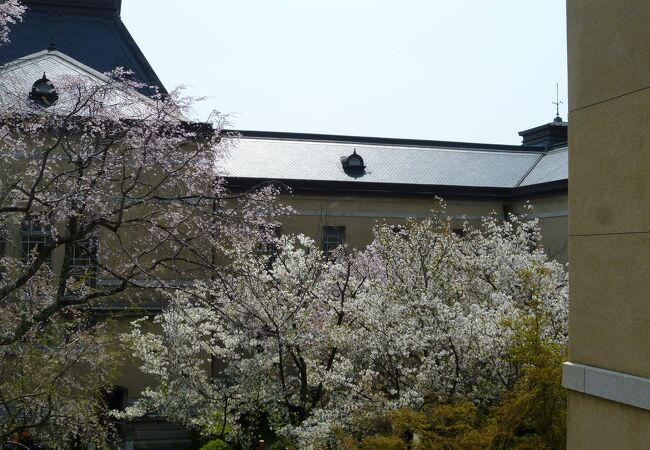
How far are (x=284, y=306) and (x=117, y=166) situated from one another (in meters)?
5.34

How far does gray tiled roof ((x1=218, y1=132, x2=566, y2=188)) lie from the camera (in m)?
25.4

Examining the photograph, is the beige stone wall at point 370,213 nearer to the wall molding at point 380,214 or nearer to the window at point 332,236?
the wall molding at point 380,214

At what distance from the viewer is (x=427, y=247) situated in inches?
550

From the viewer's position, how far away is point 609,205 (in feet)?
18.4

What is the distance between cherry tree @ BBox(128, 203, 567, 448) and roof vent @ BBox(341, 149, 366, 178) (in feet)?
30.8

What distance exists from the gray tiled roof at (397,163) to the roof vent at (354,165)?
0.21 metres

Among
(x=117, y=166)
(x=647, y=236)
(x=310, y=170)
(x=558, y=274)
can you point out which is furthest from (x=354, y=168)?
(x=647, y=236)

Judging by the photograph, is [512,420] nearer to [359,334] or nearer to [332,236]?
[359,334]

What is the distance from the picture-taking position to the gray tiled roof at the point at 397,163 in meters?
25.4

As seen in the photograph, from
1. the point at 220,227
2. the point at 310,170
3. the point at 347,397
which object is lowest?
the point at 347,397

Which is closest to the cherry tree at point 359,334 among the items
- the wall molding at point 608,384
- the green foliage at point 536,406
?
the green foliage at point 536,406

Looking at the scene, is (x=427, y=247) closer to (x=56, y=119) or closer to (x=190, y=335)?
(x=190, y=335)

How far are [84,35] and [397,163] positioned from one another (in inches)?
437

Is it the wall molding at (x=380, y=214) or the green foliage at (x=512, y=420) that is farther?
the wall molding at (x=380, y=214)
